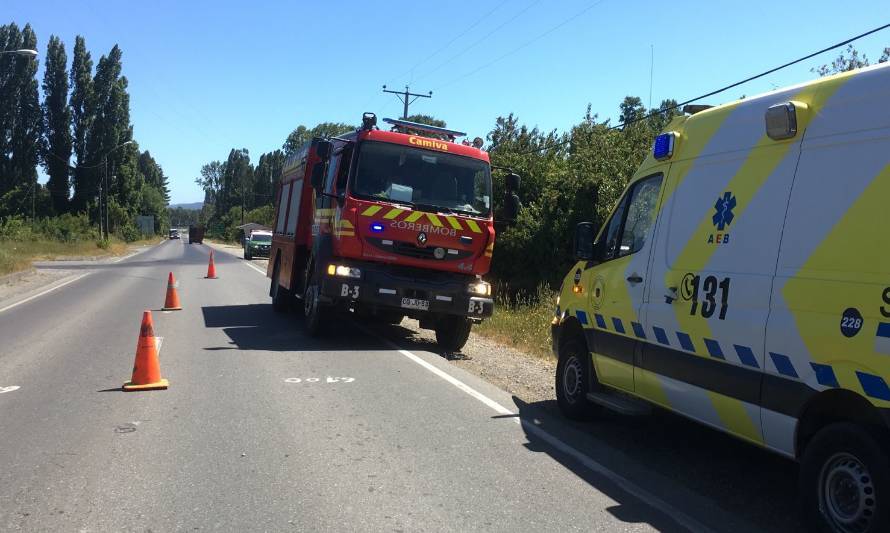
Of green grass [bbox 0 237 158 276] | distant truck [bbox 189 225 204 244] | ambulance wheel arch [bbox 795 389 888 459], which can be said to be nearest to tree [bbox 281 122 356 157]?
distant truck [bbox 189 225 204 244]

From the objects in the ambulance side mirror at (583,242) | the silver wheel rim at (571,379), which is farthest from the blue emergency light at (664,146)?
the silver wheel rim at (571,379)

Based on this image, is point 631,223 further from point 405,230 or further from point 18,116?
point 18,116

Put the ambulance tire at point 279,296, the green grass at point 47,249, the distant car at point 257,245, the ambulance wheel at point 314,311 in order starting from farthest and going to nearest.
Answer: the distant car at point 257,245
the green grass at point 47,249
the ambulance tire at point 279,296
the ambulance wheel at point 314,311

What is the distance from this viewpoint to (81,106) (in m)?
66.2

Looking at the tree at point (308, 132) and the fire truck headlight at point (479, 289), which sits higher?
the tree at point (308, 132)

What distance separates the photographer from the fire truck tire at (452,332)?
35.4 ft

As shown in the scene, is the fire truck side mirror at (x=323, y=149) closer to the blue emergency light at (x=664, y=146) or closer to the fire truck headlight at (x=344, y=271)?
the fire truck headlight at (x=344, y=271)

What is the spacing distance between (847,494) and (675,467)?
1716mm

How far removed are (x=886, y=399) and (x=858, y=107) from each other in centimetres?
157

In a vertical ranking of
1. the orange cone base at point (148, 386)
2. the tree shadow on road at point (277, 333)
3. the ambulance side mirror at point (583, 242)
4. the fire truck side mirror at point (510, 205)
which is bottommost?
the orange cone base at point (148, 386)

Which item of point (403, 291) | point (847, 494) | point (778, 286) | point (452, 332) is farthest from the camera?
point (452, 332)

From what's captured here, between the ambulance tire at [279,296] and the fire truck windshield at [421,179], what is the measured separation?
4329 mm

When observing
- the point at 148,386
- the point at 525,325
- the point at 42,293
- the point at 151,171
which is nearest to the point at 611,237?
the point at 148,386

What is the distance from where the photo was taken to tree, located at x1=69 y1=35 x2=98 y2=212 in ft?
216
